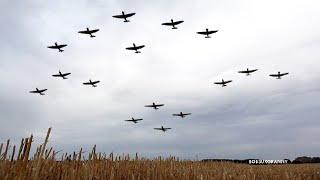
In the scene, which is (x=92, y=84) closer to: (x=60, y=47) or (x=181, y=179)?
(x=60, y=47)

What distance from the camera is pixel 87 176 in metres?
8.28

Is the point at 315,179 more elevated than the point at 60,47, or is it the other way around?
the point at 60,47

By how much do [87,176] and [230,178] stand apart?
4705mm

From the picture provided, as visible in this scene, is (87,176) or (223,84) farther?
(223,84)

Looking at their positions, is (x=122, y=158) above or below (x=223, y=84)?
below

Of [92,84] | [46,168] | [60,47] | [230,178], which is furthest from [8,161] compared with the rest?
[92,84]

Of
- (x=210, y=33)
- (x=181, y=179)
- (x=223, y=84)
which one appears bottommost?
(x=181, y=179)

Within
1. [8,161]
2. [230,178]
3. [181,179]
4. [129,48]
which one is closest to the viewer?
[8,161]

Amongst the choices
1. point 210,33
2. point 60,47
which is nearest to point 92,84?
point 60,47

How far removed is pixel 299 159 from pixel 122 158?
97.9ft

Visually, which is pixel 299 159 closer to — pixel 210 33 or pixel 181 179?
pixel 210 33

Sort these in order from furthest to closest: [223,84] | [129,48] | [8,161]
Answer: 1. [223,84]
2. [129,48]
3. [8,161]

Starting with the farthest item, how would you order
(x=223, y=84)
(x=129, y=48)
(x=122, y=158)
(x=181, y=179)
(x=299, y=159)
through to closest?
(x=223, y=84)
(x=129, y=48)
(x=299, y=159)
(x=122, y=158)
(x=181, y=179)

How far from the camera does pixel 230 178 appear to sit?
1158cm
